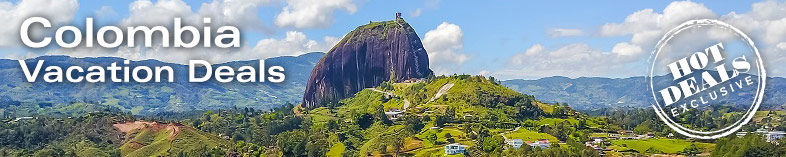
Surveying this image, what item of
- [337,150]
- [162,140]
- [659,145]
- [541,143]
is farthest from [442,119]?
[162,140]

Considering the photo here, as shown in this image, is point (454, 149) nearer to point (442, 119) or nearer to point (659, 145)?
point (442, 119)

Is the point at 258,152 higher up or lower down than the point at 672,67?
lower down

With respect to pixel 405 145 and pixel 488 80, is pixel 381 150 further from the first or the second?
pixel 488 80

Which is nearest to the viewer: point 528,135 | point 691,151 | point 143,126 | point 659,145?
point 691,151

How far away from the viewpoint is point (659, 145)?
103000mm

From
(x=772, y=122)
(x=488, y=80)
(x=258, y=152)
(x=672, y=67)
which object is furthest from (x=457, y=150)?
(x=772, y=122)

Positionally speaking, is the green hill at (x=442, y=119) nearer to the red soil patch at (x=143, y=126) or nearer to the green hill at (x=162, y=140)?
the green hill at (x=162, y=140)

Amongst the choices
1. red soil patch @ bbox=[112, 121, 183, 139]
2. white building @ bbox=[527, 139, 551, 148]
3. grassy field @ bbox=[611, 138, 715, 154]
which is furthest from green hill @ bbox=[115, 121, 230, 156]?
grassy field @ bbox=[611, 138, 715, 154]

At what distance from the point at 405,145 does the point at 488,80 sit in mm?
66897

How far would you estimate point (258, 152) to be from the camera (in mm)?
103500

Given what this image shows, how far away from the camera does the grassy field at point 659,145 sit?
98.6 metres

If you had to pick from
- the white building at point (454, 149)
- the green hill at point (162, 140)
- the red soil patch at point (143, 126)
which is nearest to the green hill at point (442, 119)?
the white building at point (454, 149)

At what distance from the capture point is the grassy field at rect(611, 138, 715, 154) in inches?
3880

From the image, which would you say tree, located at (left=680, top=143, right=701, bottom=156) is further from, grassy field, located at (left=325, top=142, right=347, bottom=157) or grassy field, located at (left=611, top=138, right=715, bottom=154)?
grassy field, located at (left=325, top=142, right=347, bottom=157)
